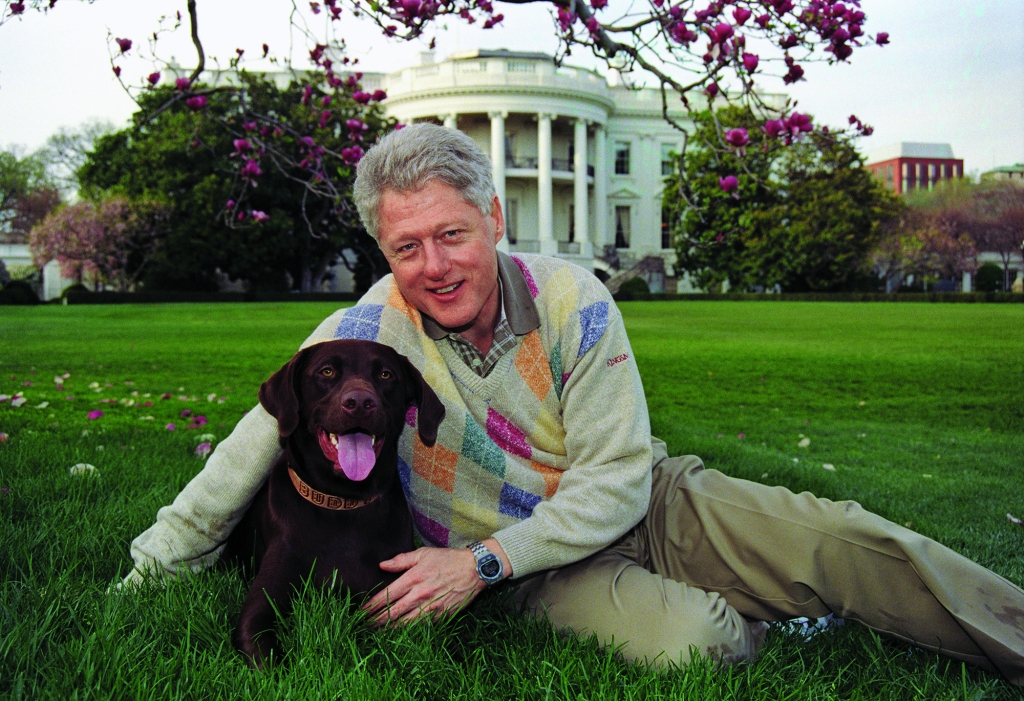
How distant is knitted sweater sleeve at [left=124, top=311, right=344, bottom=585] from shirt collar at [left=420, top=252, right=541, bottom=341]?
326mm

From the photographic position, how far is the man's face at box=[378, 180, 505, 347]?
2580mm

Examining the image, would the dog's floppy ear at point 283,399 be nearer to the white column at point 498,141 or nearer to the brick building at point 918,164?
the white column at point 498,141

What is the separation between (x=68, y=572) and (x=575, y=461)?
1.61 metres

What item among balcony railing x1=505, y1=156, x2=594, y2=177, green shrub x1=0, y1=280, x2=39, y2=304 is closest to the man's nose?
green shrub x1=0, y1=280, x2=39, y2=304

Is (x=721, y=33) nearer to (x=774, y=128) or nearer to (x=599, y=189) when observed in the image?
(x=774, y=128)

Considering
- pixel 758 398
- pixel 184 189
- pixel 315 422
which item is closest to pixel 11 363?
pixel 758 398

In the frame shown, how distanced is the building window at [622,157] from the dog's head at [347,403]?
169ft

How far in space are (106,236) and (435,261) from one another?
35.8m

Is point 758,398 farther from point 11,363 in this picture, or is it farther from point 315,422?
point 11,363

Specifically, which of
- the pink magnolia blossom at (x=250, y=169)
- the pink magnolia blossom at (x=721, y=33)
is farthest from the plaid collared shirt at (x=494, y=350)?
the pink magnolia blossom at (x=250, y=169)

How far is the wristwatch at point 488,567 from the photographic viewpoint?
2.43 meters

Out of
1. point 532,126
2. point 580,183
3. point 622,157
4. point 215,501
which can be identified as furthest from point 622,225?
point 215,501

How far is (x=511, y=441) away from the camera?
9.02 ft

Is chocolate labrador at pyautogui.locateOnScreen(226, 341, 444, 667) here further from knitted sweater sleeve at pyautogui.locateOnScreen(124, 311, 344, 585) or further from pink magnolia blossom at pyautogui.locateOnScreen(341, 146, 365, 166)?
pink magnolia blossom at pyautogui.locateOnScreen(341, 146, 365, 166)
